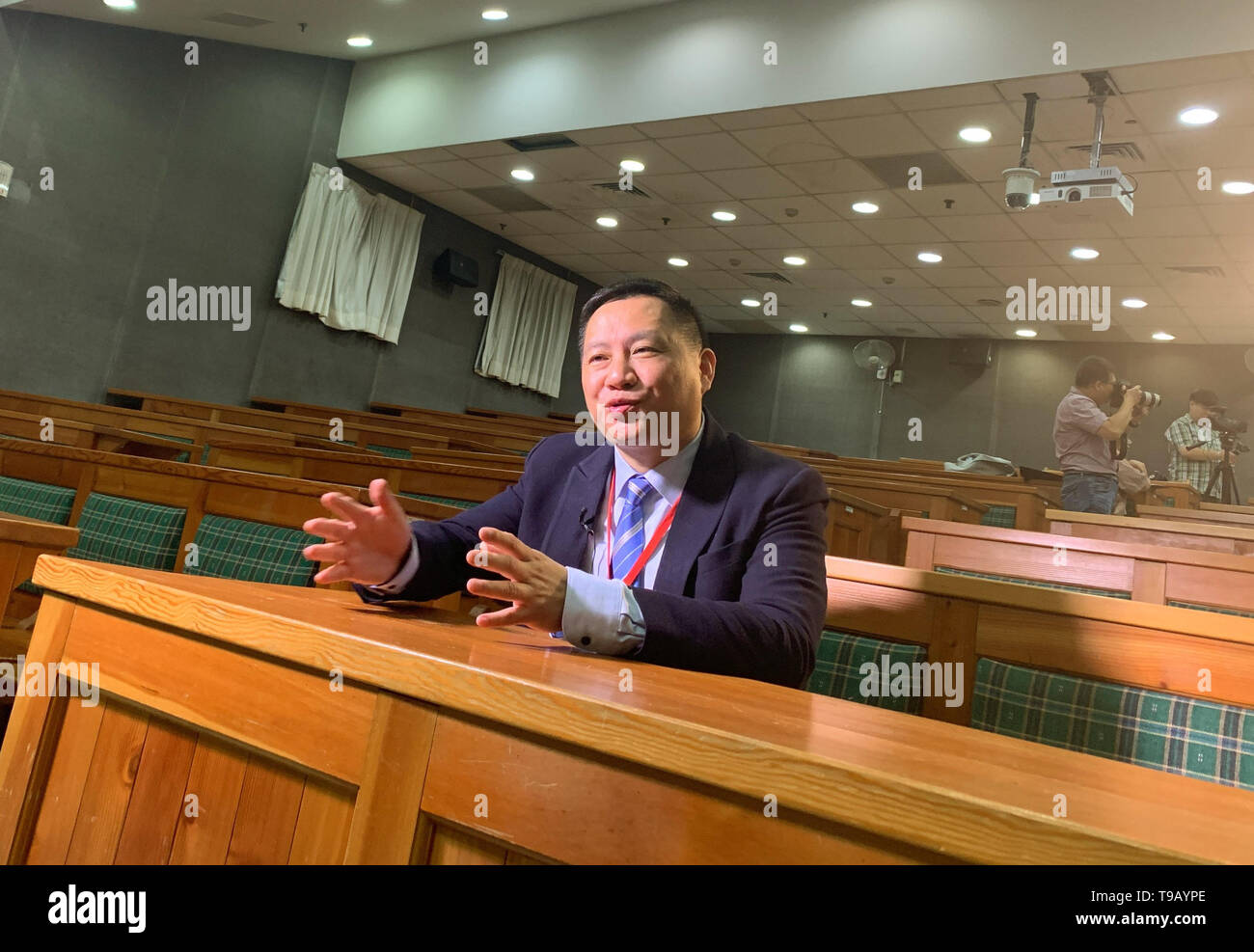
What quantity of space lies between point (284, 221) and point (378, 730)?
761 cm

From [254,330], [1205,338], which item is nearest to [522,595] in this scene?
[254,330]

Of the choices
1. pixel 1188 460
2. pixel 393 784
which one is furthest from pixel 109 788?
pixel 1188 460

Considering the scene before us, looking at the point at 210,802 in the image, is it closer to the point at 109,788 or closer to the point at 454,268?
the point at 109,788

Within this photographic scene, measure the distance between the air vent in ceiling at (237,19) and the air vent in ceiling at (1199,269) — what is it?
6604mm

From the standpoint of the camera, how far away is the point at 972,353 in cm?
1005

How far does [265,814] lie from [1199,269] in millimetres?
7843

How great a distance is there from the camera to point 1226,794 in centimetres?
66

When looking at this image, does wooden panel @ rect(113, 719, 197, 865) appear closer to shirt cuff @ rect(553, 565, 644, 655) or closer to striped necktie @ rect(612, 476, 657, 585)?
shirt cuff @ rect(553, 565, 644, 655)

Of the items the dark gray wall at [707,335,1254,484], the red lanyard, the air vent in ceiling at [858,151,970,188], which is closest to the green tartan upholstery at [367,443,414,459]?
the air vent in ceiling at [858,151,970,188]

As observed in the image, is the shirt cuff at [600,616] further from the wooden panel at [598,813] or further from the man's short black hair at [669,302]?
the man's short black hair at [669,302]

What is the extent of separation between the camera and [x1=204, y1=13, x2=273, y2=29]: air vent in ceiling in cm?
642

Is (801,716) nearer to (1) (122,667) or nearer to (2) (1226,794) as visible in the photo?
(2) (1226,794)

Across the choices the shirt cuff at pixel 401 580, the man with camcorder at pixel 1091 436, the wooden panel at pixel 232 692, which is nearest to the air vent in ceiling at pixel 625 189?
the man with camcorder at pixel 1091 436
